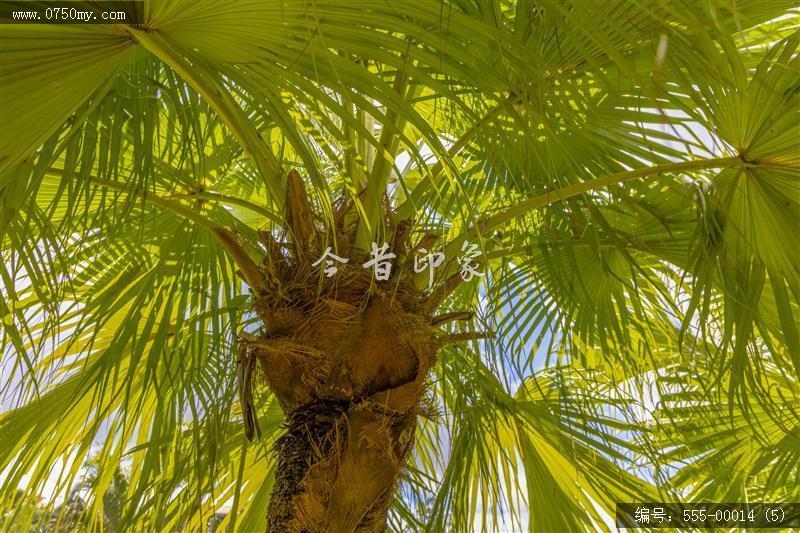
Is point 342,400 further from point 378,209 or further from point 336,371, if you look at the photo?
point 378,209

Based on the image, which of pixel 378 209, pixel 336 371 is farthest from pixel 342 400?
pixel 378 209

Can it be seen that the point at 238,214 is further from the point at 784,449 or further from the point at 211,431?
the point at 784,449

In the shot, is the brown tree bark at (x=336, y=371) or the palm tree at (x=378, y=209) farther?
the brown tree bark at (x=336, y=371)

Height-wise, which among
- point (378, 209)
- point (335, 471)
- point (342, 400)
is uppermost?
point (378, 209)

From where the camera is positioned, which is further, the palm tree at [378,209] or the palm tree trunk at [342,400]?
the palm tree trunk at [342,400]

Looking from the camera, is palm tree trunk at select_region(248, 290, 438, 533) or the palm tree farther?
palm tree trunk at select_region(248, 290, 438, 533)

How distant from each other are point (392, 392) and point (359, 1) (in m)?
0.65

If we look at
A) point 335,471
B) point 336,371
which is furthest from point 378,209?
point 335,471

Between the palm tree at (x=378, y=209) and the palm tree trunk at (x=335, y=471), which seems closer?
the palm tree at (x=378, y=209)

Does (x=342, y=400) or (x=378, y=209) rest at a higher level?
(x=378, y=209)

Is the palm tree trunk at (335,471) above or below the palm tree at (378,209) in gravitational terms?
below

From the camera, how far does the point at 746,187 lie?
1305 mm

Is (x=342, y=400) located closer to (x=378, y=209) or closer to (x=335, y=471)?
(x=335, y=471)

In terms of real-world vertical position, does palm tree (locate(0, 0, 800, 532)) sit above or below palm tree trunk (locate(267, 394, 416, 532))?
above
